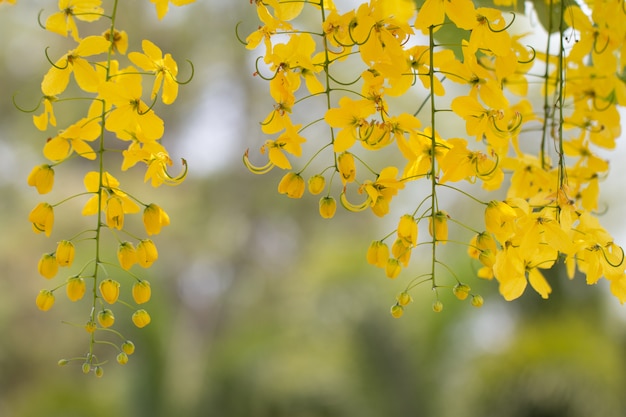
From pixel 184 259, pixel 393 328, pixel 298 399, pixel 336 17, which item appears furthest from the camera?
pixel 184 259

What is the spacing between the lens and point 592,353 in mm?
1810

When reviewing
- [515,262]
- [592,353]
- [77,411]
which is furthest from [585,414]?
[515,262]

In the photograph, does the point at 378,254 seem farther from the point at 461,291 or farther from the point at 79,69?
the point at 79,69

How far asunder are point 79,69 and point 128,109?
0.10 ft

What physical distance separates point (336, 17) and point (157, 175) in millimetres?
92

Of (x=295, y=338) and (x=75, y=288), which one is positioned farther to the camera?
(x=295, y=338)

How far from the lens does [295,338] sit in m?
2.51

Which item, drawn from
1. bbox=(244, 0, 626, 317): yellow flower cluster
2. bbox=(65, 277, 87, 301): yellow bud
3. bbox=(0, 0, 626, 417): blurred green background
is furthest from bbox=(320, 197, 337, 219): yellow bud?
bbox=(0, 0, 626, 417): blurred green background

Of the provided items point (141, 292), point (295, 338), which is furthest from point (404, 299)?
point (295, 338)

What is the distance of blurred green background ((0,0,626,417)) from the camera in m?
1.87

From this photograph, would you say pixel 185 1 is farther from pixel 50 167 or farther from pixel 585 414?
pixel 585 414

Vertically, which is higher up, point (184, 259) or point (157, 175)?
point (184, 259)

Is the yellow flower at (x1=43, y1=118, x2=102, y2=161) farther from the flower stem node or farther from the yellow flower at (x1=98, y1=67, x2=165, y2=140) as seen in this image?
the flower stem node

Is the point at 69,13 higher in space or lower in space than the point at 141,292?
higher
